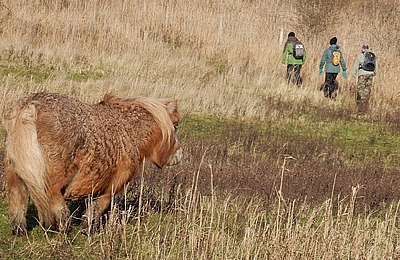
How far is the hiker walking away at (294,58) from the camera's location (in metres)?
19.2

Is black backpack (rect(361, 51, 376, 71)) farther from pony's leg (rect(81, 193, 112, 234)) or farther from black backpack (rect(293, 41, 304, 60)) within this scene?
→ pony's leg (rect(81, 193, 112, 234))

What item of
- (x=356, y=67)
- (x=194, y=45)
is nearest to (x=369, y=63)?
(x=356, y=67)

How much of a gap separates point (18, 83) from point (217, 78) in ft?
19.1

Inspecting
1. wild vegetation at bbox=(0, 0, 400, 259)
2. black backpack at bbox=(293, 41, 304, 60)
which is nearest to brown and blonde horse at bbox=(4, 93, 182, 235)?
wild vegetation at bbox=(0, 0, 400, 259)

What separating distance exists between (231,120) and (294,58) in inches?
200

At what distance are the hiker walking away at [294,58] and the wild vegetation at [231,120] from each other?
45 centimetres

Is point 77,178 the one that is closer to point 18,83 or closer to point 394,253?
point 394,253

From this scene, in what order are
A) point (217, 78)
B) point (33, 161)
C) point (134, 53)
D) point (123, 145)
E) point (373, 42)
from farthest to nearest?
point (373, 42) < point (134, 53) < point (217, 78) < point (123, 145) < point (33, 161)

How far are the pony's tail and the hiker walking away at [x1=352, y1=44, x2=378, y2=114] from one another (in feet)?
43.3

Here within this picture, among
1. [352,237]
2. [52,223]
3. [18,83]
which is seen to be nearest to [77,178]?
[52,223]

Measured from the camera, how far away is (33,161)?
5.60 metres

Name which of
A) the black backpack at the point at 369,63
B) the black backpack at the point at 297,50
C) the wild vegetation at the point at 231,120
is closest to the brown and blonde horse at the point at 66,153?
the wild vegetation at the point at 231,120

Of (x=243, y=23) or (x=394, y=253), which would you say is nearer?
(x=394, y=253)

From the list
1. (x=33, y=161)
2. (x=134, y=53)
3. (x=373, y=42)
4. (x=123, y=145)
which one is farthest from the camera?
(x=373, y=42)
